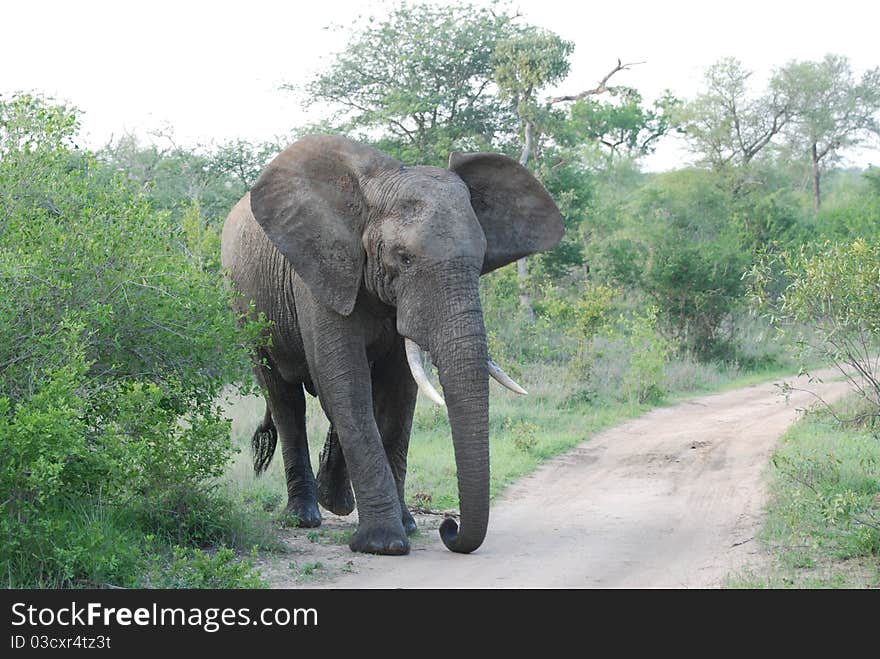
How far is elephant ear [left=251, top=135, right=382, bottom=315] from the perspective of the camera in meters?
6.51

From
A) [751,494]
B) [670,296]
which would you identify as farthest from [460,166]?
[670,296]

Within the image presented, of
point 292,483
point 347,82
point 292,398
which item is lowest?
point 292,483

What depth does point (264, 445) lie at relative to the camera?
9000 mm

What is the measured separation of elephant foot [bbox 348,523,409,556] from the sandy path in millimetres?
85

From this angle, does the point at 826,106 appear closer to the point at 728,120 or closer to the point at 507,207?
the point at 728,120

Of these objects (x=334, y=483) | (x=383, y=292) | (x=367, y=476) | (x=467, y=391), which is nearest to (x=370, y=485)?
(x=367, y=476)

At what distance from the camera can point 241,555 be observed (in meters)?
6.35

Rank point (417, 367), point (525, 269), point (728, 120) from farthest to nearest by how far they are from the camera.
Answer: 1. point (728, 120)
2. point (525, 269)
3. point (417, 367)

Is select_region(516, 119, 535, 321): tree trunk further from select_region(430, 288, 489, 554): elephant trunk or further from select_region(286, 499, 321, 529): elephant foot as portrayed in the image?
select_region(430, 288, 489, 554): elephant trunk

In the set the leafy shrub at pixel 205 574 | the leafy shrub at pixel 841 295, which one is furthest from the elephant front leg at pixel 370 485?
the leafy shrub at pixel 841 295

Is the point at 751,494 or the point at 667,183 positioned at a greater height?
the point at 667,183

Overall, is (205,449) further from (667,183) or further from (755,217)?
(667,183)

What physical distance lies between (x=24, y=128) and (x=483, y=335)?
275 centimetres

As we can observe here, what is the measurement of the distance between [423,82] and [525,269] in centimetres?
440
